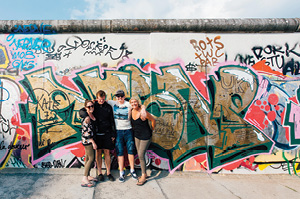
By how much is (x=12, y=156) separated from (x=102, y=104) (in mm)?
2459

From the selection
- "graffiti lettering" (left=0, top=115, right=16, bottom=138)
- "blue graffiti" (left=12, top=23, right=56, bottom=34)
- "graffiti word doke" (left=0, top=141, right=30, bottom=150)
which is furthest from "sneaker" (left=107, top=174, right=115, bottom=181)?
"blue graffiti" (left=12, top=23, right=56, bottom=34)

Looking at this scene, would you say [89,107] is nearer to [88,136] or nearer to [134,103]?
[88,136]

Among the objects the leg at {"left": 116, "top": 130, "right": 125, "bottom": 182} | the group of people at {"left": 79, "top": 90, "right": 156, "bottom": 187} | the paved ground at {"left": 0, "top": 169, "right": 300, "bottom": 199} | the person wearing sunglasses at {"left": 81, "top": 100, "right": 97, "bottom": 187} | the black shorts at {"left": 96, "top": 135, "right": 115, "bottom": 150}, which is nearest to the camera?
the paved ground at {"left": 0, "top": 169, "right": 300, "bottom": 199}

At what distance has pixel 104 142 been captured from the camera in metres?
3.66

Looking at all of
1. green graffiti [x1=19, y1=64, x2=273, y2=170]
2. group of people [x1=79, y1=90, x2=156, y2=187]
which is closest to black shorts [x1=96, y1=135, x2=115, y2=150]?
group of people [x1=79, y1=90, x2=156, y2=187]

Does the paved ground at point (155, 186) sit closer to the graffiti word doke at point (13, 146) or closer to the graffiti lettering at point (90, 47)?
the graffiti word doke at point (13, 146)

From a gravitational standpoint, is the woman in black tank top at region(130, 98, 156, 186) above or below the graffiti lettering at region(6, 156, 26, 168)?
above

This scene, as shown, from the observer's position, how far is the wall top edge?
4.09 m

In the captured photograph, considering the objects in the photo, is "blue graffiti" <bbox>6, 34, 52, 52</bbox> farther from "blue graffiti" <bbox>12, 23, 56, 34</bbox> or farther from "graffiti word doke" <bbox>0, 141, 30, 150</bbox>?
"graffiti word doke" <bbox>0, 141, 30, 150</bbox>

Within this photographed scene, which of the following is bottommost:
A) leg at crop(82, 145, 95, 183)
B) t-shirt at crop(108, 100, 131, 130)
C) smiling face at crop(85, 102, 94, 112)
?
leg at crop(82, 145, 95, 183)

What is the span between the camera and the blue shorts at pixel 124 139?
147 inches

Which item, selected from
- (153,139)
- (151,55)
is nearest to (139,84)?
(151,55)

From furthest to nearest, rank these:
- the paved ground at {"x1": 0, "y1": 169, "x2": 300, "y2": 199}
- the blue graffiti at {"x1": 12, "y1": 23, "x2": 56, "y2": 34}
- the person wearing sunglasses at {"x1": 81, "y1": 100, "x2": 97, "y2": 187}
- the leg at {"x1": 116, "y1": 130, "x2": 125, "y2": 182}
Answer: the blue graffiti at {"x1": 12, "y1": 23, "x2": 56, "y2": 34} → the leg at {"x1": 116, "y1": 130, "x2": 125, "y2": 182} → the person wearing sunglasses at {"x1": 81, "y1": 100, "x2": 97, "y2": 187} → the paved ground at {"x1": 0, "y1": 169, "x2": 300, "y2": 199}

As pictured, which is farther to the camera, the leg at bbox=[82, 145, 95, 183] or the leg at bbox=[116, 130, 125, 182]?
the leg at bbox=[116, 130, 125, 182]
